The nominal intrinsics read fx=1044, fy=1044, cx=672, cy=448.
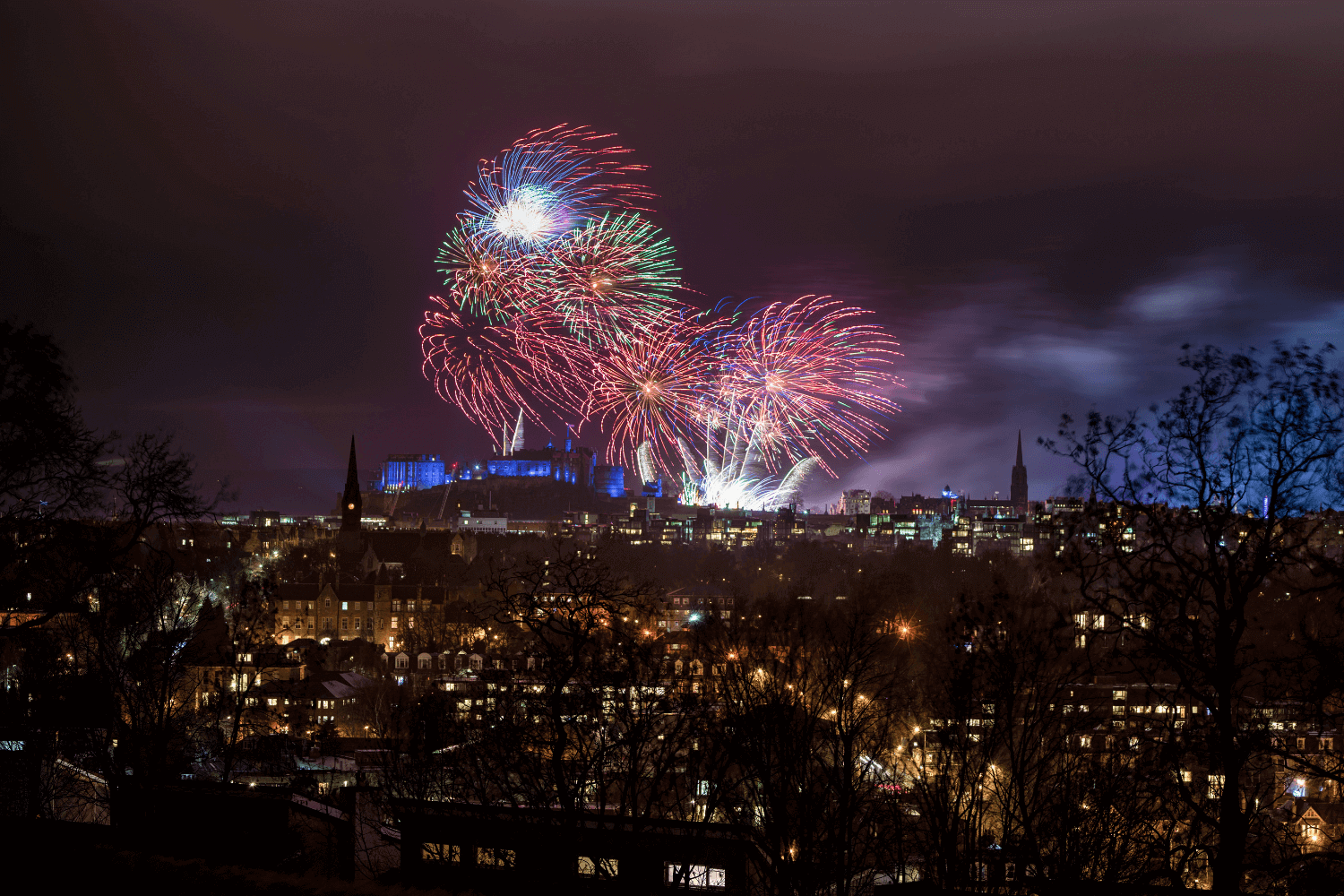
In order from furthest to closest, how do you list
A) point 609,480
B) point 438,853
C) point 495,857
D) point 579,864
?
point 609,480 < point 438,853 < point 495,857 < point 579,864

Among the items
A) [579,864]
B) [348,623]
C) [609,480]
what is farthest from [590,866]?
[609,480]

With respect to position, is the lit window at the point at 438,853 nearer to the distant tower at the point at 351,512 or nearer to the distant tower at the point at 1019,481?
the distant tower at the point at 351,512

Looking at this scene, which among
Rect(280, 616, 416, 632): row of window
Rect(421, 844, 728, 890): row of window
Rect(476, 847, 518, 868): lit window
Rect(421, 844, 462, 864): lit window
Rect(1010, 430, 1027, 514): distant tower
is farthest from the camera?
Rect(1010, 430, 1027, 514): distant tower

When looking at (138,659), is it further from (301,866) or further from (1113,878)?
(1113,878)

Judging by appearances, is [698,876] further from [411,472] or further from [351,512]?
[411,472]

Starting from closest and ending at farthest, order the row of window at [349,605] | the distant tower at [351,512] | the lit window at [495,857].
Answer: the lit window at [495,857] < the row of window at [349,605] < the distant tower at [351,512]

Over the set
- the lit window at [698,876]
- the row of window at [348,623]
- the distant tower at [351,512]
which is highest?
the distant tower at [351,512]

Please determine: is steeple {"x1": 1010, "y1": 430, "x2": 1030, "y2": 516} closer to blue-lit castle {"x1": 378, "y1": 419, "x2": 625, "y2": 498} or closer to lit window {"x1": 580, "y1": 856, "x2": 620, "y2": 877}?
blue-lit castle {"x1": 378, "y1": 419, "x2": 625, "y2": 498}

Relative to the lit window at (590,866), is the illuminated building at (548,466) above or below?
above

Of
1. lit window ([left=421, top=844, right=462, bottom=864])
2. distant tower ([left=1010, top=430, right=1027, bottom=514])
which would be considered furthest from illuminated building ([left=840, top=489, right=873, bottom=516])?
lit window ([left=421, top=844, right=462, bottom=864])

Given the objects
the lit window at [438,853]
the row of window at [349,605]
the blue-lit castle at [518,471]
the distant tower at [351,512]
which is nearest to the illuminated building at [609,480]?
the blue-lit castle at [518,471]

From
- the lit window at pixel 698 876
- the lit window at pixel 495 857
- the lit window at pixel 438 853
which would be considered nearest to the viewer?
the lit window at pixel 698 876
